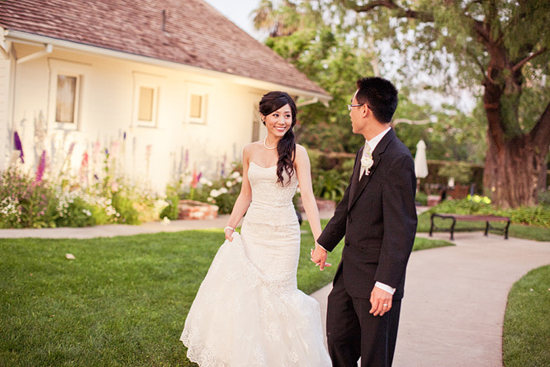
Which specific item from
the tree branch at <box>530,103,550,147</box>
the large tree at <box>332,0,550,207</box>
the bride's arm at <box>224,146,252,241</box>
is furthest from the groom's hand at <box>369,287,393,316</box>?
the tree branch at <box>530,103,550,147</box>

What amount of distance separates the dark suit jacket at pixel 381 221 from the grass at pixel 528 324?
7.57ft

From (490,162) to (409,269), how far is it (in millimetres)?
11036

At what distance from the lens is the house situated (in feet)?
35.4

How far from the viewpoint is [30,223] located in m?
9.99

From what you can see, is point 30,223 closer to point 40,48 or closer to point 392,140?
point 40,48

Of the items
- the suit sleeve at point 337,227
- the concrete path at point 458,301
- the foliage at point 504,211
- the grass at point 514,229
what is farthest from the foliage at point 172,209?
the suit sleeve at point 337,227

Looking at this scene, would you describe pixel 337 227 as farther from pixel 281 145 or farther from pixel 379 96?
pixel 281 145

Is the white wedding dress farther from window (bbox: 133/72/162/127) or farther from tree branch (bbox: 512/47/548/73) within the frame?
tree branch (bbox: 512/47/548/73)

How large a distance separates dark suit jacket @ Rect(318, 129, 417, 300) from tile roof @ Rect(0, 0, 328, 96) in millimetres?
8419

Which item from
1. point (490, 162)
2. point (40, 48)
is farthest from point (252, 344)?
point (490, 162)

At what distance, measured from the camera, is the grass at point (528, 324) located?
513 centimetres

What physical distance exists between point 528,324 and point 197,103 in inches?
403

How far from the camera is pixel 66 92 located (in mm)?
11812

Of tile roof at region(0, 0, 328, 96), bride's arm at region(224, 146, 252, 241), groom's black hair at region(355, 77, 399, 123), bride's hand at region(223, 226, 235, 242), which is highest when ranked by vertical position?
tile roof at region(0, 0, 328, 96)
